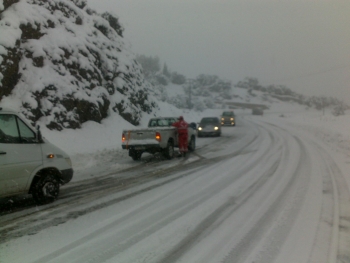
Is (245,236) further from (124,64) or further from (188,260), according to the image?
Answer: (124,64)

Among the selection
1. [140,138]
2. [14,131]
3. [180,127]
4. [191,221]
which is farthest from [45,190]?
[180,127]

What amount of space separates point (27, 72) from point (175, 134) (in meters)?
8.79

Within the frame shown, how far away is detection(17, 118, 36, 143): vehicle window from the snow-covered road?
149cm

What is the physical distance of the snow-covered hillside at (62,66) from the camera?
63.3 ft

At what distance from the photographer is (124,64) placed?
2861cm

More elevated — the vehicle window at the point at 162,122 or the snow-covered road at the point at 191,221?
the vehicle window at the point at 162,122

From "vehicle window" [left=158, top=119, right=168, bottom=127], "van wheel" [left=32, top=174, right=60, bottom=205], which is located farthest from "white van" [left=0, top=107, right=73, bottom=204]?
"vehicle window" [left=158, top=119, right=168, bottom=127]

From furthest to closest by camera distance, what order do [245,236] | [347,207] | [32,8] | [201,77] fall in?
1. [201,77]
2. [32,8]
3. [347,207]
4. [245,236]

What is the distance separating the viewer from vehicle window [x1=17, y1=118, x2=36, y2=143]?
8180mm

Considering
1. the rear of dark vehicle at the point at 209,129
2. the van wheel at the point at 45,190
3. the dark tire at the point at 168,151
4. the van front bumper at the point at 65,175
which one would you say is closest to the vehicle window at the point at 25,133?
the van wheel at the point at 45,190

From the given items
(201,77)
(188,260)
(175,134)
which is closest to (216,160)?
(175,134)

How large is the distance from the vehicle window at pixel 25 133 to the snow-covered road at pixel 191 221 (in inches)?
58.7

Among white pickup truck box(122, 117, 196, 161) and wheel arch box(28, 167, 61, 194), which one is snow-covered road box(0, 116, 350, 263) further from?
white pickup truck box(122, 117, 196, 161)

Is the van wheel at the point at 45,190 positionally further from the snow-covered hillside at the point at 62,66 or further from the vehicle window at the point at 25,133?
the snow-covered hillside at the point at 62,66
